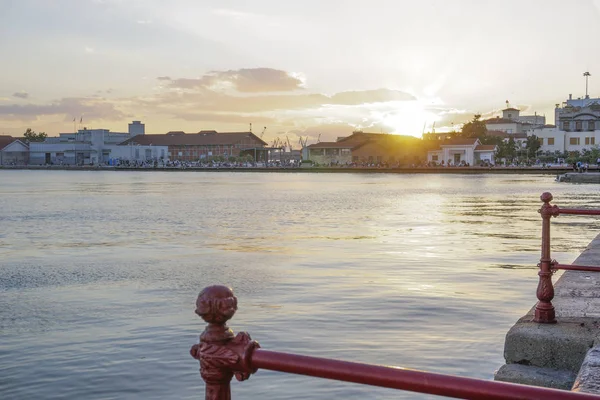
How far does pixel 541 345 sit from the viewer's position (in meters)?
5.77

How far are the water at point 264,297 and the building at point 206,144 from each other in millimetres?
124503

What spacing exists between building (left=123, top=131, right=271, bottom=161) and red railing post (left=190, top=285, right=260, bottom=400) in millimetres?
147077

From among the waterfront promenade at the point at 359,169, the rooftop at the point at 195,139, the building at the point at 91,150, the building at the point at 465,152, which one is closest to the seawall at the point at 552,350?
the waterfront promenade at the point at 359,169

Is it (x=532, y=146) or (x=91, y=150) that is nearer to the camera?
(x=532, y=146)

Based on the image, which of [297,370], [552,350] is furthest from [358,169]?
[297,370]

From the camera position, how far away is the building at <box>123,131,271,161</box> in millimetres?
150250

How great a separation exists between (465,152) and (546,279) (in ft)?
367

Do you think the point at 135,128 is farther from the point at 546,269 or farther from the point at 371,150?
the point at 546,269

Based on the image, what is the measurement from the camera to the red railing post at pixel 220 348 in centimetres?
236

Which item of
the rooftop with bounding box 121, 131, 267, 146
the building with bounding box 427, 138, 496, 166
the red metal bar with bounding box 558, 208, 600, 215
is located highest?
the rooftop with bounding box 121, 131, 267, 146

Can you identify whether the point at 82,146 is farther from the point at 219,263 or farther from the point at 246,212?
the point at 219,263

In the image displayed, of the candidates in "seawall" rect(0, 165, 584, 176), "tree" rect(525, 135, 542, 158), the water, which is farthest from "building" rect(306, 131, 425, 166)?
the water

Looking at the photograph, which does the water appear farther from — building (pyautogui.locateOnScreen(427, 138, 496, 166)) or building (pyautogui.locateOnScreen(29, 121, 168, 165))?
building (pyautogui.locateOnScreen(29, 121, 168, 165))

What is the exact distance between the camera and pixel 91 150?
15612 cm
